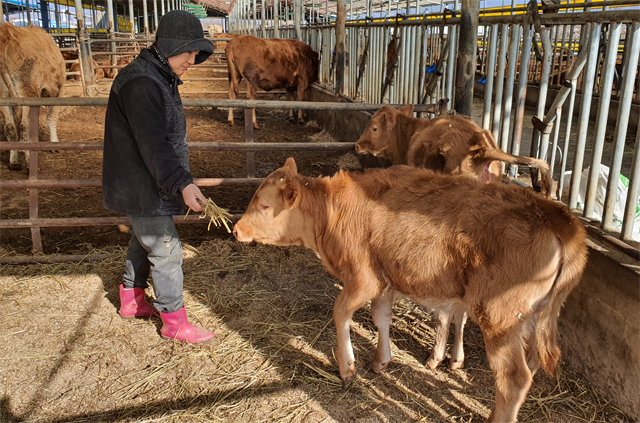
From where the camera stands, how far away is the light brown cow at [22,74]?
26.9 ft

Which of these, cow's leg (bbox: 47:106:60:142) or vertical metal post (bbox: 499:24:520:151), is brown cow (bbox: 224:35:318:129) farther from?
vertical metal post (bbox: 499:24:520:151)

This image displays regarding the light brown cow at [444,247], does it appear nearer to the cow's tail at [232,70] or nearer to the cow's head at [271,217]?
the cow's head at [271,217]

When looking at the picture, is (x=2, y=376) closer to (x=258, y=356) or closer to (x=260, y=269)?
(x=258, y=356)

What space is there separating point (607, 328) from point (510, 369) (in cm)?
83

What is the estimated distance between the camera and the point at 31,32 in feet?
29.8

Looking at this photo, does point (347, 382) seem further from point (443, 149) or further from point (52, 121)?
point (52, 121)

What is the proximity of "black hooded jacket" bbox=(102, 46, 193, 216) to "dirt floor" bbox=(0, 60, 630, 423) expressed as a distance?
1026mm

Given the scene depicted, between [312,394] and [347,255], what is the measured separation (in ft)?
2.86

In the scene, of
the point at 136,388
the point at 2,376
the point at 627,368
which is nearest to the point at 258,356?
the point at 136,388

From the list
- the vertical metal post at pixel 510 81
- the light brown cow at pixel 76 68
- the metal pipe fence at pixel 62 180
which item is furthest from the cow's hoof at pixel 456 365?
the light brown cow at pixel 76 68

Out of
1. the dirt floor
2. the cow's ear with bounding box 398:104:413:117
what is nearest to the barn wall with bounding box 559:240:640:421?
the dirt floor

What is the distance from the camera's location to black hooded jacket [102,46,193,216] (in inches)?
128

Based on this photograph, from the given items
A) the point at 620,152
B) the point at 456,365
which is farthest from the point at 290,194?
the point at 620,152

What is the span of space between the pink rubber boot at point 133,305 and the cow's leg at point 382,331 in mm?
1755
